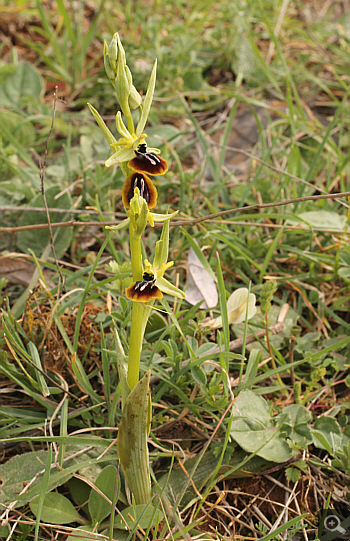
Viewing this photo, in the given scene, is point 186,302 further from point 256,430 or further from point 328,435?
point 328,435

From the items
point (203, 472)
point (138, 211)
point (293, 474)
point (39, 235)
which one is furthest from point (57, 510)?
point (39, 235)

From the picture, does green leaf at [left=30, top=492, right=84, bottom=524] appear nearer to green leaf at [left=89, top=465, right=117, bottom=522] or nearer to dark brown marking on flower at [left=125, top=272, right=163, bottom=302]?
green leaf at [left=89, top=465, right=117, bottom=522]

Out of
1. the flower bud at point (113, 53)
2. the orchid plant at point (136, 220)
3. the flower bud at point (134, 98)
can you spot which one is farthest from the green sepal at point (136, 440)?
the flower bud at point (113, 53)

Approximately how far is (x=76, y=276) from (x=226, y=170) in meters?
1.27

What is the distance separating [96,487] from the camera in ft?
5.24

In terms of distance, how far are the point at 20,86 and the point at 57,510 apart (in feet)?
9.38

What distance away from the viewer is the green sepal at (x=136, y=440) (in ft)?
4.48

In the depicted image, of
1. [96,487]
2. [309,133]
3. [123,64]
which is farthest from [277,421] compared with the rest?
[309,133]

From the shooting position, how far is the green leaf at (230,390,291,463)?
1.69 m

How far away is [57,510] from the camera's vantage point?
1.56 meters

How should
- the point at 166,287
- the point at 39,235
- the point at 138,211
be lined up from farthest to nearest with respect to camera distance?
the point at 39,235 → the point at 166,287 → the point at 138,211

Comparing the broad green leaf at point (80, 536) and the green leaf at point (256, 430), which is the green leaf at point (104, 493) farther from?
the green leaf at point (256, 430)

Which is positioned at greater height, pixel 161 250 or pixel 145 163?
pixel 145 163

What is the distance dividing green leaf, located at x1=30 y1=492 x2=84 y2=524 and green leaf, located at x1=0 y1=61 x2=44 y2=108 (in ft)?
8.57
